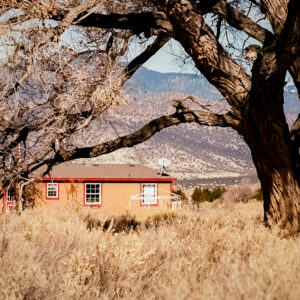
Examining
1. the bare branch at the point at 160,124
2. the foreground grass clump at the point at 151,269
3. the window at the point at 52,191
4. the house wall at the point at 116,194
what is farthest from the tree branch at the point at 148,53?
the window at the point at 52,191

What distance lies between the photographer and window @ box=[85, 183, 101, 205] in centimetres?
2983

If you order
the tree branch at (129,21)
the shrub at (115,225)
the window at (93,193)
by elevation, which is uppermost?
the tree branch at (129,21)

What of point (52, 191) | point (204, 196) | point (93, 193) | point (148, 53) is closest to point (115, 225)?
point (148, 53)

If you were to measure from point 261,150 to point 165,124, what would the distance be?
191 centimetres

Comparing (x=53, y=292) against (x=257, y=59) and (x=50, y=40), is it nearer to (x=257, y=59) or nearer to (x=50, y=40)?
(x=257, y=59)

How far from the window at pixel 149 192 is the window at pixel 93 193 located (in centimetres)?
290

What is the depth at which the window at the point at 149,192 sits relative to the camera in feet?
98.9

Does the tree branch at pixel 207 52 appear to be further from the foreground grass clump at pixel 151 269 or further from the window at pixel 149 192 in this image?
the window at pixel 149 192

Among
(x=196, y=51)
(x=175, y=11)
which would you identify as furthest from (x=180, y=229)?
(x=175, y=11)

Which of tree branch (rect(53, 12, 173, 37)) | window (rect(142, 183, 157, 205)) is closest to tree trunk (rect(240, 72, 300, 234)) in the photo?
tree branch (rect(53, 12, 173, 37))

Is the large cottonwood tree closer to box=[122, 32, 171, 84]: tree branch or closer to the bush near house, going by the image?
box=[122, 32, 171, 84]: tree branch

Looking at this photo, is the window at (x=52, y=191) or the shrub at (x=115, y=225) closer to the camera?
the shrub at (x=115, y=225)

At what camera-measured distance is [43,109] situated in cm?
955

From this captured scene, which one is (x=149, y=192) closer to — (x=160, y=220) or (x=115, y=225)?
(x=160, y=220)
